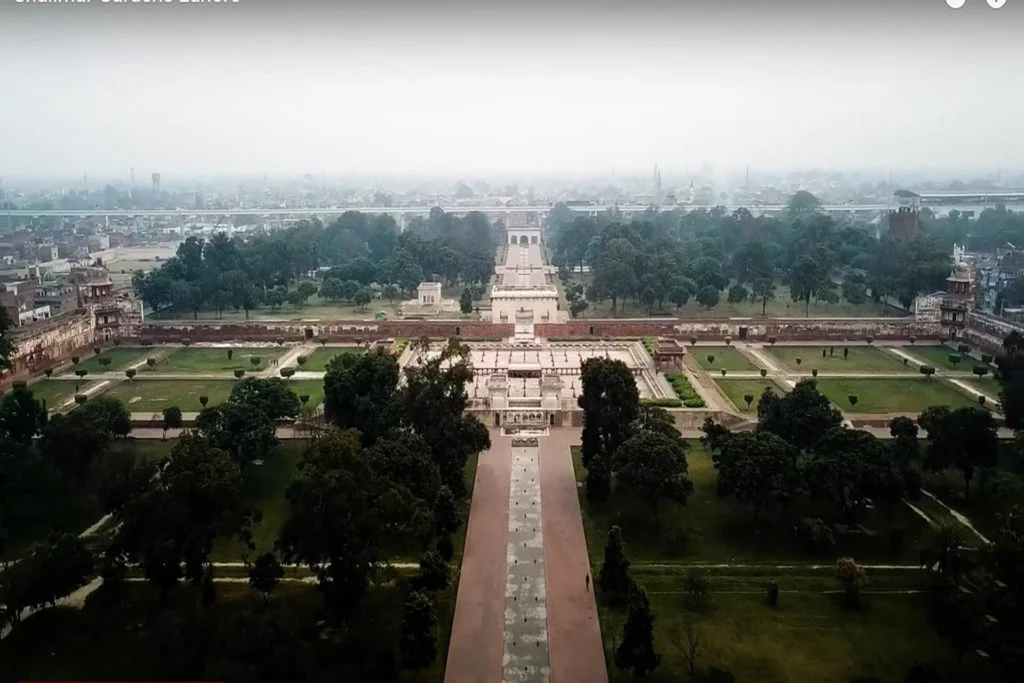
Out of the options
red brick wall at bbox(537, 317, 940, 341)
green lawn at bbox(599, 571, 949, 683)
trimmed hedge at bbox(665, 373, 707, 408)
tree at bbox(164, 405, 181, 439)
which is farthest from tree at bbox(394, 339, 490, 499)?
red brick wall at bbox(537, 317, 940, 341)

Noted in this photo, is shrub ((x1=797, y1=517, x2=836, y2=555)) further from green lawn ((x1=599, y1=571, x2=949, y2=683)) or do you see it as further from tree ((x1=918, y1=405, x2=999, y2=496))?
tree ((x1=918, y1=405, x2=999, y2=496))

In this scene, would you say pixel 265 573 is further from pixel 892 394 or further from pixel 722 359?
pixel 722 359

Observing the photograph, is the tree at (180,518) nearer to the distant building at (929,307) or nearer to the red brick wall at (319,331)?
the red brick wall at (319,331)

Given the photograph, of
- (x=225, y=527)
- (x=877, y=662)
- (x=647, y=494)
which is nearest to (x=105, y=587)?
(x=225, y=527)

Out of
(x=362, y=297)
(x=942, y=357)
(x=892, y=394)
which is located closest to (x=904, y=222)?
(x=942, y=357)

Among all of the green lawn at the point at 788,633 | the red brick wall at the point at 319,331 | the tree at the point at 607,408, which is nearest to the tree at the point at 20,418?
the tree at the point at 607,408
